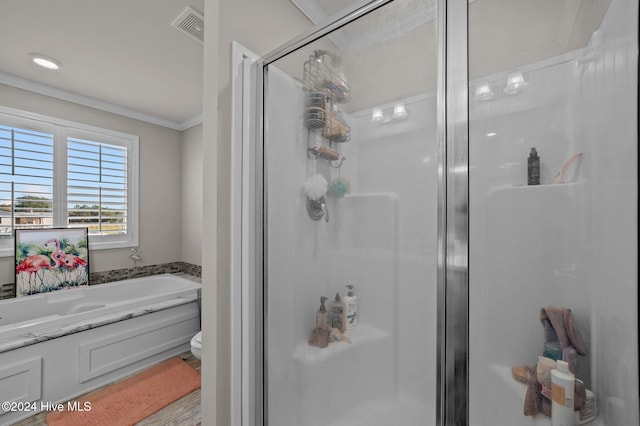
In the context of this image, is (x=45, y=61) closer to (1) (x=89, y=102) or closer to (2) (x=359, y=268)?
(1) (x=89, y=102)

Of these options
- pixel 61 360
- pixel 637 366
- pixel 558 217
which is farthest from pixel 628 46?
pixel 61 360

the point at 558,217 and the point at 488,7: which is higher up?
the point at 488,7

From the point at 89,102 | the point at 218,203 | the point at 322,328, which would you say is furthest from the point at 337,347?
the point at 89,102

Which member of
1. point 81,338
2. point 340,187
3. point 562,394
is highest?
point 340,187

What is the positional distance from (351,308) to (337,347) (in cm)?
16

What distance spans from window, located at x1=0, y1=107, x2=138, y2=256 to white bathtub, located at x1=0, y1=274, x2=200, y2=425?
0.57 m

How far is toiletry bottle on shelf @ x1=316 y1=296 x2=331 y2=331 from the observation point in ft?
3.32

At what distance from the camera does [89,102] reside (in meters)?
2.85

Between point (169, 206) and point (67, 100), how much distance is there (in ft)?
4.73

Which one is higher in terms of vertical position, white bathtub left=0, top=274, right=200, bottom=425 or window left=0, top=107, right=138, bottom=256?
window left=0, top=107, right=138, bottom=256

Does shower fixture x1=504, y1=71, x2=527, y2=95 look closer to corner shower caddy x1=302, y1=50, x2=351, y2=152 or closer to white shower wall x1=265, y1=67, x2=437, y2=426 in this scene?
white shower wall x1=265, y1=67, x2=437, y2=426

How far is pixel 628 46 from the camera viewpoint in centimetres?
54

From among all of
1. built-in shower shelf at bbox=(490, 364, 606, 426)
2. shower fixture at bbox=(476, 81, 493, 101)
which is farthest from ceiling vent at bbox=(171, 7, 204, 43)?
built-in shower shelf at bbox=(490, 364, 606, 426)

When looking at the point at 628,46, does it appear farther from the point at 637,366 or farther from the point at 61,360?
the point at 61,360
